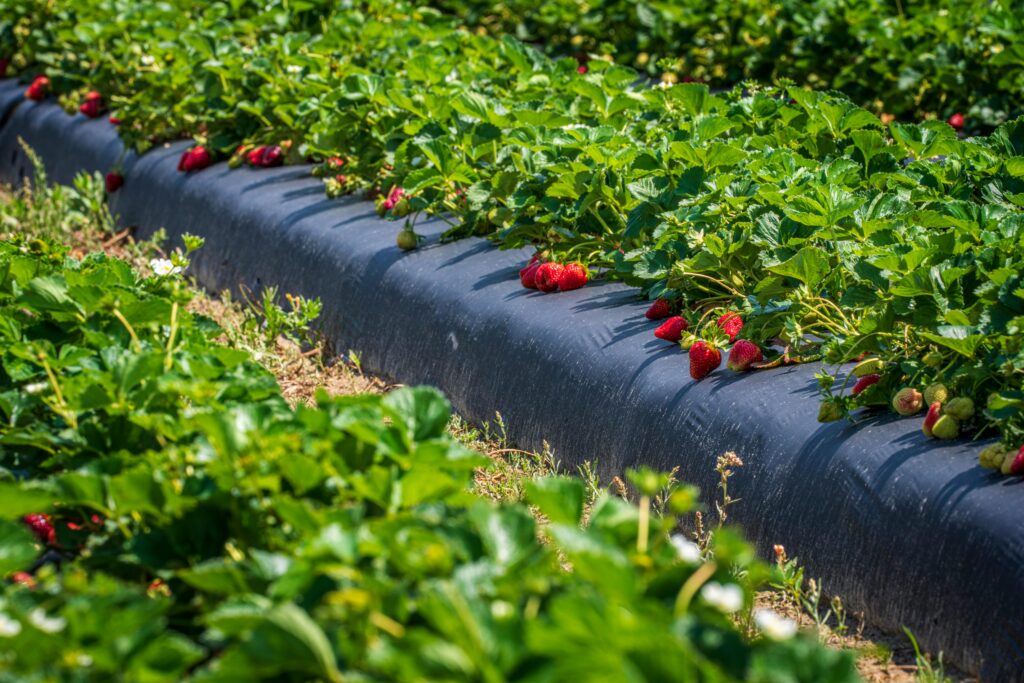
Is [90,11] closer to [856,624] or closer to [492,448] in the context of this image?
[492,448]

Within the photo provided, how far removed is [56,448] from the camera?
2.32 metres

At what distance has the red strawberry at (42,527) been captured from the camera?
2186 millimetres

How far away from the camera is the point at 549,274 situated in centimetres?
380

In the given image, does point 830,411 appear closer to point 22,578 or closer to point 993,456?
point 993,456

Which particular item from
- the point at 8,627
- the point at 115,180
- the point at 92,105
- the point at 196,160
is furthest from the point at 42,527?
the point at 92,105

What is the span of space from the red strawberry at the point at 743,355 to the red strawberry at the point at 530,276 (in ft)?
2.83

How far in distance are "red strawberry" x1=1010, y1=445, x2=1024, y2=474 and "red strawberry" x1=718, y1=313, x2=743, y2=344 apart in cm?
91

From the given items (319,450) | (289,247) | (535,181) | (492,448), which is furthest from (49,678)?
(289,247)

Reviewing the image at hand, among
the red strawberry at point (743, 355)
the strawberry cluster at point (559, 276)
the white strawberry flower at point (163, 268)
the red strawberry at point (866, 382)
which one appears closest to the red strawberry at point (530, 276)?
the strawberry cluster at point (559, 276)

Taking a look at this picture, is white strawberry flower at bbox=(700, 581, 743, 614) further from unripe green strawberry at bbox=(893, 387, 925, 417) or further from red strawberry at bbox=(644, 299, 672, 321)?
red strawberry at bbox=(644, 299, 672, 321)

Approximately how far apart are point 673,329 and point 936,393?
0.81 m

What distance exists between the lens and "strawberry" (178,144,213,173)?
5879 mm

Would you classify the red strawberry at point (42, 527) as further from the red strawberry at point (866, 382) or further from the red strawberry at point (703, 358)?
the red strawberry at point (866, 382)

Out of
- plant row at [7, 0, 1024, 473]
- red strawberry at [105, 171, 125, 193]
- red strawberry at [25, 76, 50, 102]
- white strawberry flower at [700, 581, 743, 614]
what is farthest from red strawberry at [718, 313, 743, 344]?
red strawberry at [25, 76, 50, 102]
